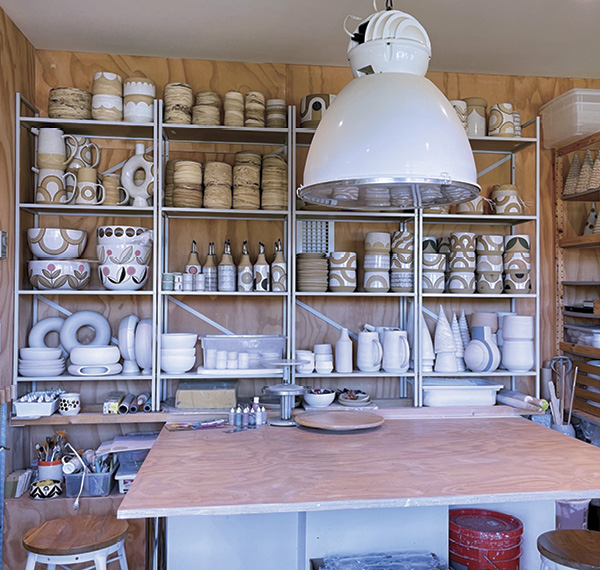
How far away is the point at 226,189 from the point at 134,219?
633 mm

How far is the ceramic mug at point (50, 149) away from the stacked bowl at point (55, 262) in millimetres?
368

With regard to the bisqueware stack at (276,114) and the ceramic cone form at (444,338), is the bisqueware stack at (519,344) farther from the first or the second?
the bisqueware stack at (276,114)

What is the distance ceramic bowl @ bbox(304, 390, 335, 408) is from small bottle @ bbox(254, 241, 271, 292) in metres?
0.62

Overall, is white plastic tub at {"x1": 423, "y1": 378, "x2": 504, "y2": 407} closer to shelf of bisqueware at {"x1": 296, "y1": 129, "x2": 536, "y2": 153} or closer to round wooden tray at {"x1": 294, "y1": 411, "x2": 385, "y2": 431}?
round wooden tray at {"x1": 294, "y1": 411, "x2": 385, "y2": 431}

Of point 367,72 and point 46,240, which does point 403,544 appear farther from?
point 46,240

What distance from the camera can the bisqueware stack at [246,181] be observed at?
132 inches

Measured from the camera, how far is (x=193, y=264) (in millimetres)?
3422

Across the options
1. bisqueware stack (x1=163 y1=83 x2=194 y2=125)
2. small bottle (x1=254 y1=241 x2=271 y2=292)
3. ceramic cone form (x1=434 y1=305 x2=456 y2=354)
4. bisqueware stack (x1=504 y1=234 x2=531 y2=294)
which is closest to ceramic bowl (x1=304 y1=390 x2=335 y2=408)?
small bottle (x1=254 y1=241 x2=271 y2=292)

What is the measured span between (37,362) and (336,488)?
76.6 inches

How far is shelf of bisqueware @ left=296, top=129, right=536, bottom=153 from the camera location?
353cm

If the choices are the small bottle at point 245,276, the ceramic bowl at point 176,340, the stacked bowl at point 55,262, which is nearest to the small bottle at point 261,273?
the small bottle at point 245,276

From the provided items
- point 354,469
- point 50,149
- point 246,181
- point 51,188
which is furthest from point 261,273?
point 354,469

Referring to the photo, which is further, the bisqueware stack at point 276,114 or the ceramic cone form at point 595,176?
the ceramic cone form at point 595,176

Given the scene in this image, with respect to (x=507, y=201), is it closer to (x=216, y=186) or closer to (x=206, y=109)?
(x=216, y=186)
